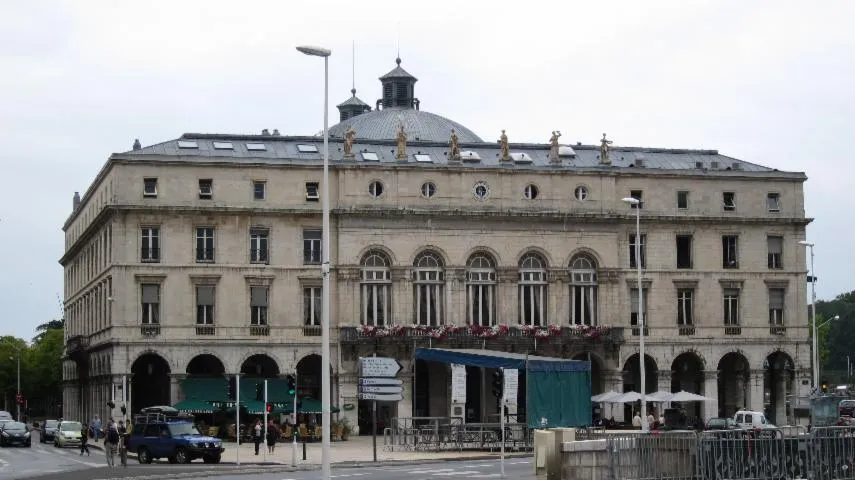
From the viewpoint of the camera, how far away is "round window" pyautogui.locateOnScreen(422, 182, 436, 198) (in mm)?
91188

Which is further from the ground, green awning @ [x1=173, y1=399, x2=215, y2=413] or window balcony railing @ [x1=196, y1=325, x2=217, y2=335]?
window balcony railing @ [x1=196, y1=325, x2=217, y2=335]

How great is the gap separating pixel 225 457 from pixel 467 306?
995 inches

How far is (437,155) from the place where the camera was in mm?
94688

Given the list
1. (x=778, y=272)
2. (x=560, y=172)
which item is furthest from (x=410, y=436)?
(x=778, y=272)

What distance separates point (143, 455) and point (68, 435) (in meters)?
21.6

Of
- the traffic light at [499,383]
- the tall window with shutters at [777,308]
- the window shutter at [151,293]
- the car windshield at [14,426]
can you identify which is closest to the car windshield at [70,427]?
the car windshield at [14,426]

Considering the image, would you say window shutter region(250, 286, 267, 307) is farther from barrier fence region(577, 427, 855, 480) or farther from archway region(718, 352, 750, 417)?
barrier fence region(577, 427, 855, 480)

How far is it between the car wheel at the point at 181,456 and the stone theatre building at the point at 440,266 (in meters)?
22.4

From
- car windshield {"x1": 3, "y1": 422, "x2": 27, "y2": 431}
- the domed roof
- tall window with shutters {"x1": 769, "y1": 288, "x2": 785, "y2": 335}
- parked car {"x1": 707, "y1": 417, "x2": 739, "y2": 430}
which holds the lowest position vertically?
car windshield {"x1": 3, "y1": 422, "x2": 27, "y2": 431}

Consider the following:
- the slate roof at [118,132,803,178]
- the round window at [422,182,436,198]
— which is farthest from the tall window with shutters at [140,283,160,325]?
the round window at [422,182,436,198]

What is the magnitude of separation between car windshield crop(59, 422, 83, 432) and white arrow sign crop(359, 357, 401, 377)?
24.0 m

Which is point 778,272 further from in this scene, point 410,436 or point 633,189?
point 410,436

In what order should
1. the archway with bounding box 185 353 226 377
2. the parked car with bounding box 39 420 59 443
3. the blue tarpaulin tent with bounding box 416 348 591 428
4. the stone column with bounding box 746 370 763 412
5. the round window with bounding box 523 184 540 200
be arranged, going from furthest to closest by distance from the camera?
1. the parked car with bounding box 39 420 59 443
2. the stone column with bounding box 746 370 763 412
3. the round window with bounding box 523 184 540 200
4. the archway with bounding box 185 353 226 377
5. the blue tarpaulin tent with bounding box 416 348 591 428

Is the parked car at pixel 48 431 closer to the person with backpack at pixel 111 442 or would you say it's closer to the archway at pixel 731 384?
the person with backpack at pixel 111 442
